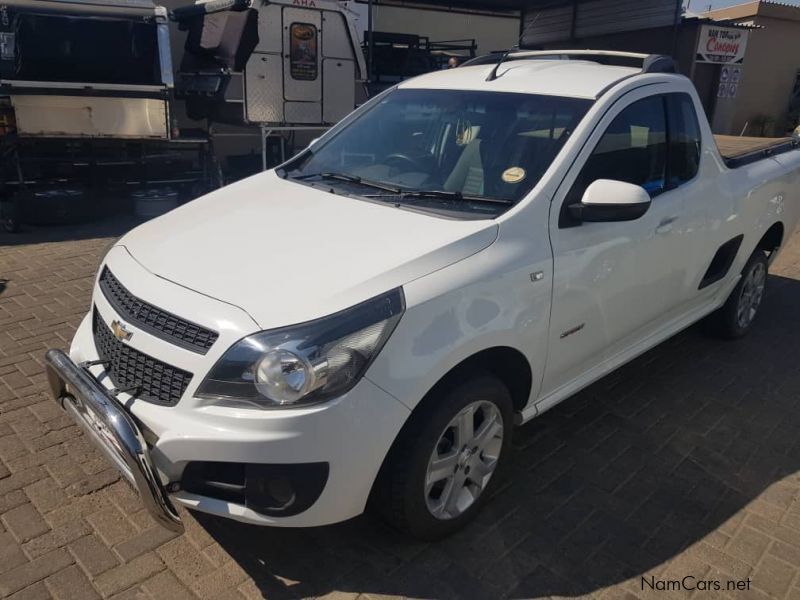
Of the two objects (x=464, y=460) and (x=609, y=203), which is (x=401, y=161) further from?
(x=464, y=460)

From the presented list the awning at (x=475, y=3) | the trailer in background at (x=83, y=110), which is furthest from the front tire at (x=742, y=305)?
the awning at (x=475, y=3)

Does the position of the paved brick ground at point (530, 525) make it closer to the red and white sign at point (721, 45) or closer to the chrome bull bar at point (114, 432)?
the chrome bull bar at point (114, 432)

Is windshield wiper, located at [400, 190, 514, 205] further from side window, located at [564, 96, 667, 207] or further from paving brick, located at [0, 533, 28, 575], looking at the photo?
paving brick, located at [0, 533, 28, 575]

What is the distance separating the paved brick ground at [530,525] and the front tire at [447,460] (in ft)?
0.51

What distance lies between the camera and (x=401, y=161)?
138 inches

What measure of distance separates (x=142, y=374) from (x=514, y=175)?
1806 millimetres

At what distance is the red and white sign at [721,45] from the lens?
15.5 m

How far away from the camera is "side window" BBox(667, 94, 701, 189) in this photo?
384 cm

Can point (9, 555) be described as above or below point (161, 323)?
below

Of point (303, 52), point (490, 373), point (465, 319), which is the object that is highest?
point (303, 52)

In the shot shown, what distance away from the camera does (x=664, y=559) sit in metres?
2.78

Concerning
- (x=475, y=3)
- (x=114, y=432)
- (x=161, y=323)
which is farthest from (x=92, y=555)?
(x=475, y=3)

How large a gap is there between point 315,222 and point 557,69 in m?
1.69

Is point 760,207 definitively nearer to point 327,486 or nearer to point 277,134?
point 327,486
